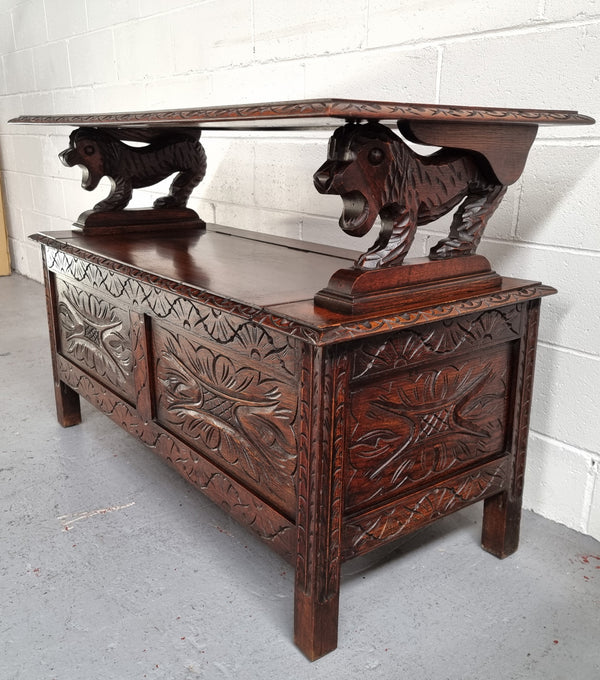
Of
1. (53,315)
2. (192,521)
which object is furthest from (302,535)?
(53,315)

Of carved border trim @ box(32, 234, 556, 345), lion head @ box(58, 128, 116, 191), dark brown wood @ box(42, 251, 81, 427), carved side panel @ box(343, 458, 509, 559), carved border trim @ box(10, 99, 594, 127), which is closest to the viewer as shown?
carved border trim @ box(10, 99, 594, 127)

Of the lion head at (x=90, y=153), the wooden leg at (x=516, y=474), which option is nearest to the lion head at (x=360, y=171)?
the wooden leg at (x=516, y=474)

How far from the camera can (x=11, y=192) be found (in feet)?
16.6

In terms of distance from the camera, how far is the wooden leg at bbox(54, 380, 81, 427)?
2.39 meters

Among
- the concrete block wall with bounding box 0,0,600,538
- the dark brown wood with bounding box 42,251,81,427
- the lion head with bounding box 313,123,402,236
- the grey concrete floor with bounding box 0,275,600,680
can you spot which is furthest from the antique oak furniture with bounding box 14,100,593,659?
the dark brown wood with bounding box 42,251,81,427

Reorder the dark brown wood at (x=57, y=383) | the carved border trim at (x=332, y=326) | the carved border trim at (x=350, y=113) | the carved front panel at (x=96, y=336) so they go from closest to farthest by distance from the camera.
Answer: the carved border trim at (x=350, y=113), the carved border trim at (x=332, y=326), the carved front panel at (x=96, y=336), the dark brown wood at (x=57, y=383)

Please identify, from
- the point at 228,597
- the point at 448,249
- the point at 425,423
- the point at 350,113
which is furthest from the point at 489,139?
the point at 228,597

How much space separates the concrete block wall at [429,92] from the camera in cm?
163

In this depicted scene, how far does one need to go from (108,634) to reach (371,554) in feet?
2.15

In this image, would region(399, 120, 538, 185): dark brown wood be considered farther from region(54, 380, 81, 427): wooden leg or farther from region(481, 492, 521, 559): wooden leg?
region(54, 380, 81, 427): wooden leg

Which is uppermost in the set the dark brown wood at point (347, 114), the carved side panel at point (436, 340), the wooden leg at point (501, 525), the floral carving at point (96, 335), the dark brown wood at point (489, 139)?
the dark brown wood at point (347, 114)

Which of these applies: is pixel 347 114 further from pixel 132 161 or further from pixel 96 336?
pixel 132 161

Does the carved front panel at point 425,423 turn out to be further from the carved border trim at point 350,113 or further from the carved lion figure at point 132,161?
the carved lion figure at point 132,161

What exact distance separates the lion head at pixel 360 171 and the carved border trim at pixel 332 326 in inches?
7.0
